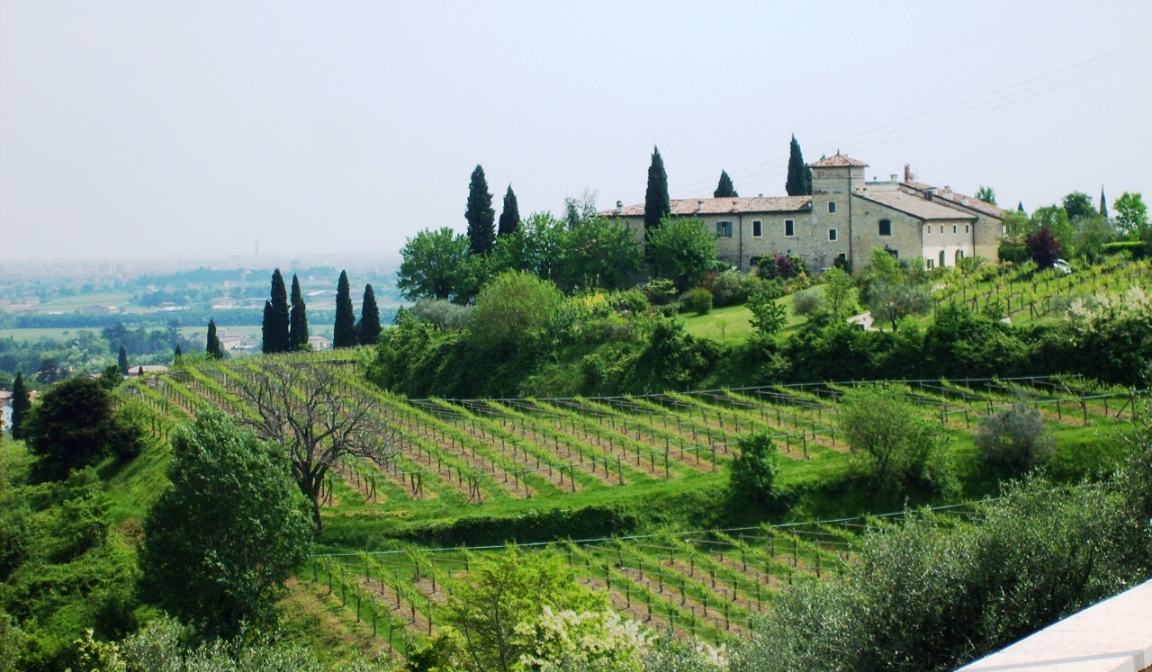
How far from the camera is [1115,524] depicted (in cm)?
1080

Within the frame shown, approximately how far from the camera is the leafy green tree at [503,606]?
1772 cm

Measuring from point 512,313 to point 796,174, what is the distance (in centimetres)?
2608

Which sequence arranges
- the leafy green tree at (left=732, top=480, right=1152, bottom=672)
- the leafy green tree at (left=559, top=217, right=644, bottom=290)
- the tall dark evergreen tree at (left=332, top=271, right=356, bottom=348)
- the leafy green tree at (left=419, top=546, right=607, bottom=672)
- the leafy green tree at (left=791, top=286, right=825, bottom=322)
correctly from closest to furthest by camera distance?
1. the leafy green tree at (left=732, top=480, right=1152, bottom=672)
2. the leafy green tree at (left=419, top=546, right=607, bottom=672)
3. the leafy green tree at (left=791, top=286, right=825, bottom=322)
4. the leafy green tree at (left=559, top=217, right=644, bottom=290)
5. the tall dark evergreen tree at (left=332, top=271, right=356, bottom=348)

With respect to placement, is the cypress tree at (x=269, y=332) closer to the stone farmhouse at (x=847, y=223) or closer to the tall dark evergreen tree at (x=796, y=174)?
the stone farmhouse at (x=847, y=223)

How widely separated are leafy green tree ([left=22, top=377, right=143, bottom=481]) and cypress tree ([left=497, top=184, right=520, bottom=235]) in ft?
75.7

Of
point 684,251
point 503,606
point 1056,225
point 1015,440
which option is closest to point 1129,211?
point 1056,225

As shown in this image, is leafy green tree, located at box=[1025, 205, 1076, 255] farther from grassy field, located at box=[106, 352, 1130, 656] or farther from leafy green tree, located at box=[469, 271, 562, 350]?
leafy green tree, located at box=[469, 271, 562, 350]

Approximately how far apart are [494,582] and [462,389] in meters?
24.2

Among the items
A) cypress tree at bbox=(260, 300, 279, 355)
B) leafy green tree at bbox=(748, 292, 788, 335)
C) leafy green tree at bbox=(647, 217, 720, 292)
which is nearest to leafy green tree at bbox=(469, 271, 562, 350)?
leafy green tree at bbox=(647, 217, 720, 292)

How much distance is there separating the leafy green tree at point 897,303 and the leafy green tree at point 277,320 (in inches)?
1328

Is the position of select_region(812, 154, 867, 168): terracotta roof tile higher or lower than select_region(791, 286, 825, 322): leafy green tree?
higher

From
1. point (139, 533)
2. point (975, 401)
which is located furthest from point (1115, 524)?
point (139, 533)

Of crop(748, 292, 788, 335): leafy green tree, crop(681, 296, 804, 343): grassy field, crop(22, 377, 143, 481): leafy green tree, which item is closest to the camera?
crop(748, 292, 788, 335): leafy green tree

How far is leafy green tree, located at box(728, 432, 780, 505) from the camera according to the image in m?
26.1
